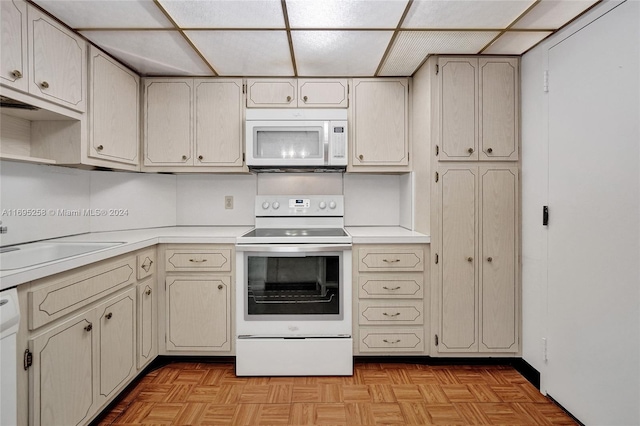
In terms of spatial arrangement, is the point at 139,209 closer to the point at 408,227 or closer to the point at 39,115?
the point at 39,115

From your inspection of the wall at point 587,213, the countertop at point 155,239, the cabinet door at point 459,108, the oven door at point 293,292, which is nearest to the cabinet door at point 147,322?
the countertop at point 155,239

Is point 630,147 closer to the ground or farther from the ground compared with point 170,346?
farther from the ground

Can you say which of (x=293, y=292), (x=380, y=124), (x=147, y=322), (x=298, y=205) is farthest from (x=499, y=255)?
(x=147, y=322)

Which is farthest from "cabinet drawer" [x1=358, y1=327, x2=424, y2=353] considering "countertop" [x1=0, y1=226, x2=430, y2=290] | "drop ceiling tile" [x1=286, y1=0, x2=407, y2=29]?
"drop ceiling tile" [x1=286, y1=0, x2=407, y2=29]

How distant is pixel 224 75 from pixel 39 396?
2215mm

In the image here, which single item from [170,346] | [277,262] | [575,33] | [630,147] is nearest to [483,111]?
[575,33]

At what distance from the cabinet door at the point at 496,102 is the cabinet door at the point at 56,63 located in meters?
2.45

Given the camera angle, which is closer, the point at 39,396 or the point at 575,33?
the point at 39,396

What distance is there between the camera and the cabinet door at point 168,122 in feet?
8.61

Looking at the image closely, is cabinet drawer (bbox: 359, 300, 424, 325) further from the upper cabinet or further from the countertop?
the upper cabinet

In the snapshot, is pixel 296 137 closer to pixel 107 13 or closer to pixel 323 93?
pixel 323 93

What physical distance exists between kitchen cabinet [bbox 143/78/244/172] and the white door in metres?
2.10

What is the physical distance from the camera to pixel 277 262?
2281mm

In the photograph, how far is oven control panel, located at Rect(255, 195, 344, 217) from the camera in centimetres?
290
